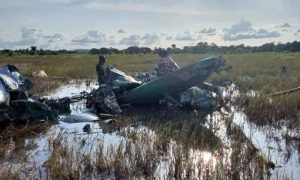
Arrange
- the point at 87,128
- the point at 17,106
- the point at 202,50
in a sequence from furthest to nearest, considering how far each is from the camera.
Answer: the point at 202,50, the point at 17,106, the point at 87,128

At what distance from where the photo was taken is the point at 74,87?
1972 cm

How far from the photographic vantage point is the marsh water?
20.7ft

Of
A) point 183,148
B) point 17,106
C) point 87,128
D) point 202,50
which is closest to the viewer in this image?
point 183,148

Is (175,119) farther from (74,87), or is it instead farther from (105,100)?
(74,87)

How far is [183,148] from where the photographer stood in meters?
7.50

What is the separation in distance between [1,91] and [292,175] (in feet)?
23.8

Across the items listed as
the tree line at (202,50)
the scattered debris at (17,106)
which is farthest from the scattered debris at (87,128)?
the tree line at (202,50)

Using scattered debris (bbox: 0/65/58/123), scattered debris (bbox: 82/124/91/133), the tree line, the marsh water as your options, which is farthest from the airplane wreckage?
the tree line

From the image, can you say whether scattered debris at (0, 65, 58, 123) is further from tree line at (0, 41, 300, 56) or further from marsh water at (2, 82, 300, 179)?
tree line at (0, 41, 300, 56)

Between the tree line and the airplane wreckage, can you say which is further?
the tree line

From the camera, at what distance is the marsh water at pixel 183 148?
20.7ft

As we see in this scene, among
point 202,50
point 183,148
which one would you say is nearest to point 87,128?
point 183,148

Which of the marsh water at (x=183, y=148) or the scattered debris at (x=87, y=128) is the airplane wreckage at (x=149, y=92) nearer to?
the marsh water at (x=183, y=148)

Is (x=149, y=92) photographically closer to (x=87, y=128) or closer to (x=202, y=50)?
(x=87, y=128)
